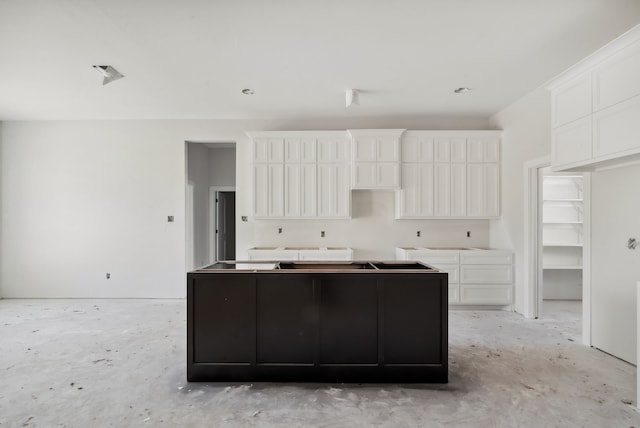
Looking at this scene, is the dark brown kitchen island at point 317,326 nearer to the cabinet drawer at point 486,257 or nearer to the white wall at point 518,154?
the cabinet drawer at point 486,257

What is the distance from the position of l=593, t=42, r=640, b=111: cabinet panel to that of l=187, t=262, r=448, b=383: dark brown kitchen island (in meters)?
1.91

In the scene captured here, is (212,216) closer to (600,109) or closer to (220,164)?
(220,164)

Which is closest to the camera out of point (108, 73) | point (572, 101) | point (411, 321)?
point (411, 321)

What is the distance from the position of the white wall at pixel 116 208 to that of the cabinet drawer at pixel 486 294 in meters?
0.88

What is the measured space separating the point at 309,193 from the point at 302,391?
10.00ft

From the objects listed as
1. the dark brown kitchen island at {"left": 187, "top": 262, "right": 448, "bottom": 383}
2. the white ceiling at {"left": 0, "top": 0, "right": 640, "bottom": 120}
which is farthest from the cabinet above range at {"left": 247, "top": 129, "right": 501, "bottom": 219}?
the dark brown kitchen island at {"left": 187, "top": 262, "right": 448, "bottom": 383}

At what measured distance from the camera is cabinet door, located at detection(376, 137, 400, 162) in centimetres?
487

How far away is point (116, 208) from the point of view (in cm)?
531

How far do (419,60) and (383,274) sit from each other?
222 cm

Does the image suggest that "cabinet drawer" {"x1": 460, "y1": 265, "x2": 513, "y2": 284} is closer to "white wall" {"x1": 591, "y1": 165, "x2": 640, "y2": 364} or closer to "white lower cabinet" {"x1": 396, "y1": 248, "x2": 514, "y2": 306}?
"white lower cabinet" {"x1": 396, "y1": 248, "x2": 514, "y2": 306}

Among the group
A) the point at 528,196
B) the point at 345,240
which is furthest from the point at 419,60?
the point at 345,240

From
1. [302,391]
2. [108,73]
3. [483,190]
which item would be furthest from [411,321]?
[108,73]

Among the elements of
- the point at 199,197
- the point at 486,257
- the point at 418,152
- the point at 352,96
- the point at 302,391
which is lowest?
the point at 302,391

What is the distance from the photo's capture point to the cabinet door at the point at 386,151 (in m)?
4.87
